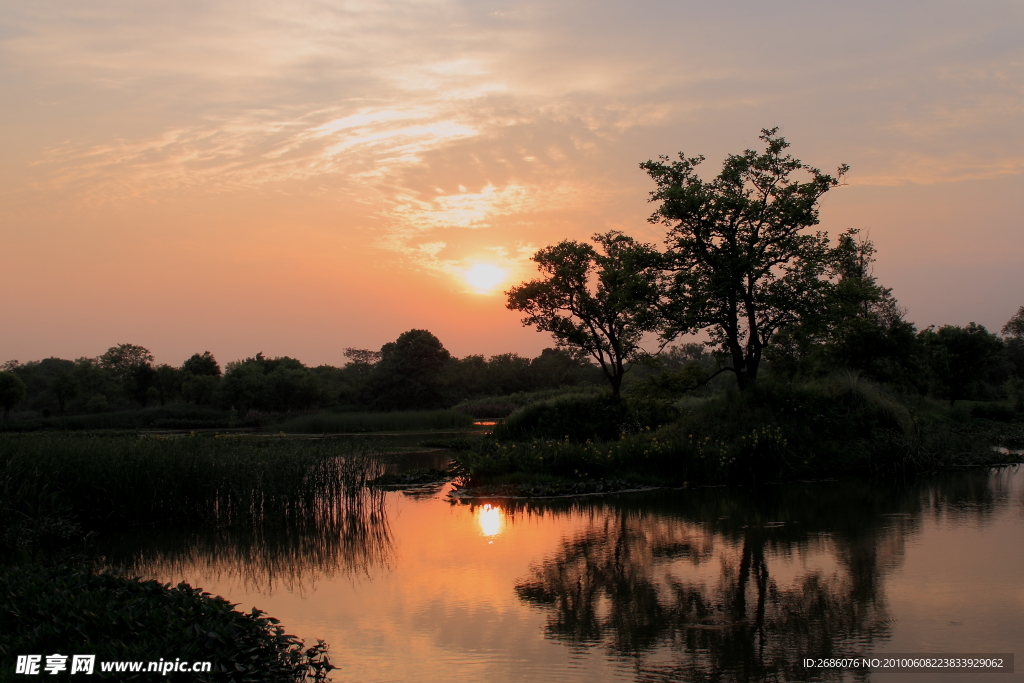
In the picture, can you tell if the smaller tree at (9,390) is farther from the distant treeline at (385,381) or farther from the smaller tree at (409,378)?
the smaller tree at (409,378)

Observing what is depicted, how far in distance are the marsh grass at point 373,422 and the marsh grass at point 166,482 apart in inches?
940

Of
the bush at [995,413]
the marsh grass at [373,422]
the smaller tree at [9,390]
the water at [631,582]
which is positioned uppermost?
the smaller tree at [9,390]

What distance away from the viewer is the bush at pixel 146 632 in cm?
502

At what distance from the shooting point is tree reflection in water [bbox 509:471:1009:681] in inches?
249

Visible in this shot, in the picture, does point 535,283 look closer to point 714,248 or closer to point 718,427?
point 714,248

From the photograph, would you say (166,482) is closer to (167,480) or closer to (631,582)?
(167,480)

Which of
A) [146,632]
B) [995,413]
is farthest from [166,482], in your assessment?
[995,413]

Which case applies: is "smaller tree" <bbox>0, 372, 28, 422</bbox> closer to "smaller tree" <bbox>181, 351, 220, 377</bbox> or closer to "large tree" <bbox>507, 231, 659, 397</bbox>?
"smaller tree" <bbox>181, 351, 220, 377</bbox>

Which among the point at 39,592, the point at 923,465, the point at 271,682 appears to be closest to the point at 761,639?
the point at 271,682

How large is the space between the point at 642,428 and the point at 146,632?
63.1 feet

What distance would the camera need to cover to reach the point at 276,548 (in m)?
11.5

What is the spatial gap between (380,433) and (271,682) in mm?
33251

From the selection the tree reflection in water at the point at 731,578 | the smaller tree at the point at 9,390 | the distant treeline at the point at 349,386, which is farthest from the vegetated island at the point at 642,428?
the distant treeline at the point at 349,386

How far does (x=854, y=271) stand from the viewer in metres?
28.9
